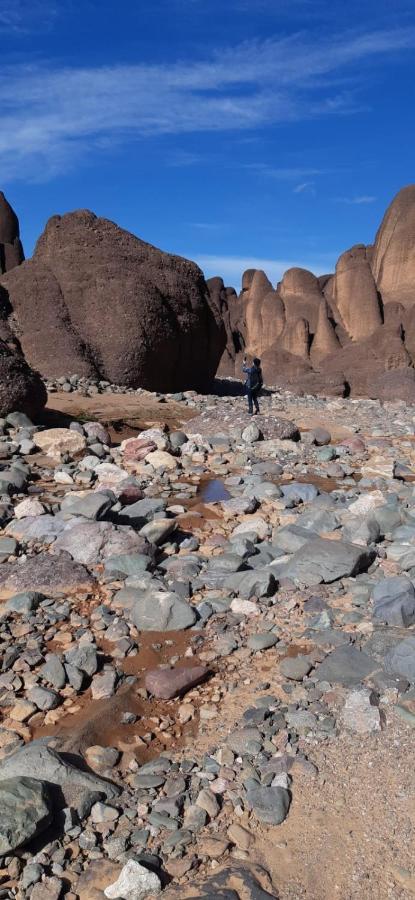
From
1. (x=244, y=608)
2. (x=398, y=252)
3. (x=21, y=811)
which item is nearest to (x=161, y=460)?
(x=244, y=608)

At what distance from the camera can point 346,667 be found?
3.39 meters

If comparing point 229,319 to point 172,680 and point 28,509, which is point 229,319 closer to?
point 28,509

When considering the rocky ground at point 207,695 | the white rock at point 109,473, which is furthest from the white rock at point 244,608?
the white rock at point 109,473

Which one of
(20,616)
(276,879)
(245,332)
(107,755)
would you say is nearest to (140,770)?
(107,755)

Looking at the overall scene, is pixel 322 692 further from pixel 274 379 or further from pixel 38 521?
pixel 274 379

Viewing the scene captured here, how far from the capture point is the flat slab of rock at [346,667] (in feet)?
10.9

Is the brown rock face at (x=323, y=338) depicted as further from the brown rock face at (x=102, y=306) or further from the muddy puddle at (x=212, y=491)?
the muddy puddle at (x=212, y=491)

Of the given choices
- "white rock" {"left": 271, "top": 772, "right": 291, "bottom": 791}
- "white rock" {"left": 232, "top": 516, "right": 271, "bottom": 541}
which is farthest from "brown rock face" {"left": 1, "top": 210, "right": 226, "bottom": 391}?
"white rock" {"left": 271, "top": 772, "right": 291, "bottom": 791}

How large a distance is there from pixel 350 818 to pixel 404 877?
0.30 metres

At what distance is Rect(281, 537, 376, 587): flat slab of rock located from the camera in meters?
4.51

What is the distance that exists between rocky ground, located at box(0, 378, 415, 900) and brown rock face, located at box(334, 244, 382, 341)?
4005 cm

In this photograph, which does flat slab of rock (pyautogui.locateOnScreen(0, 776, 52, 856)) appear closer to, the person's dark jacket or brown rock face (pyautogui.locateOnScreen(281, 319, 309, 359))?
the person's dark jacket

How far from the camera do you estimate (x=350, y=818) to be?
8.00 feet

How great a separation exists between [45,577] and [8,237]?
37.3m
